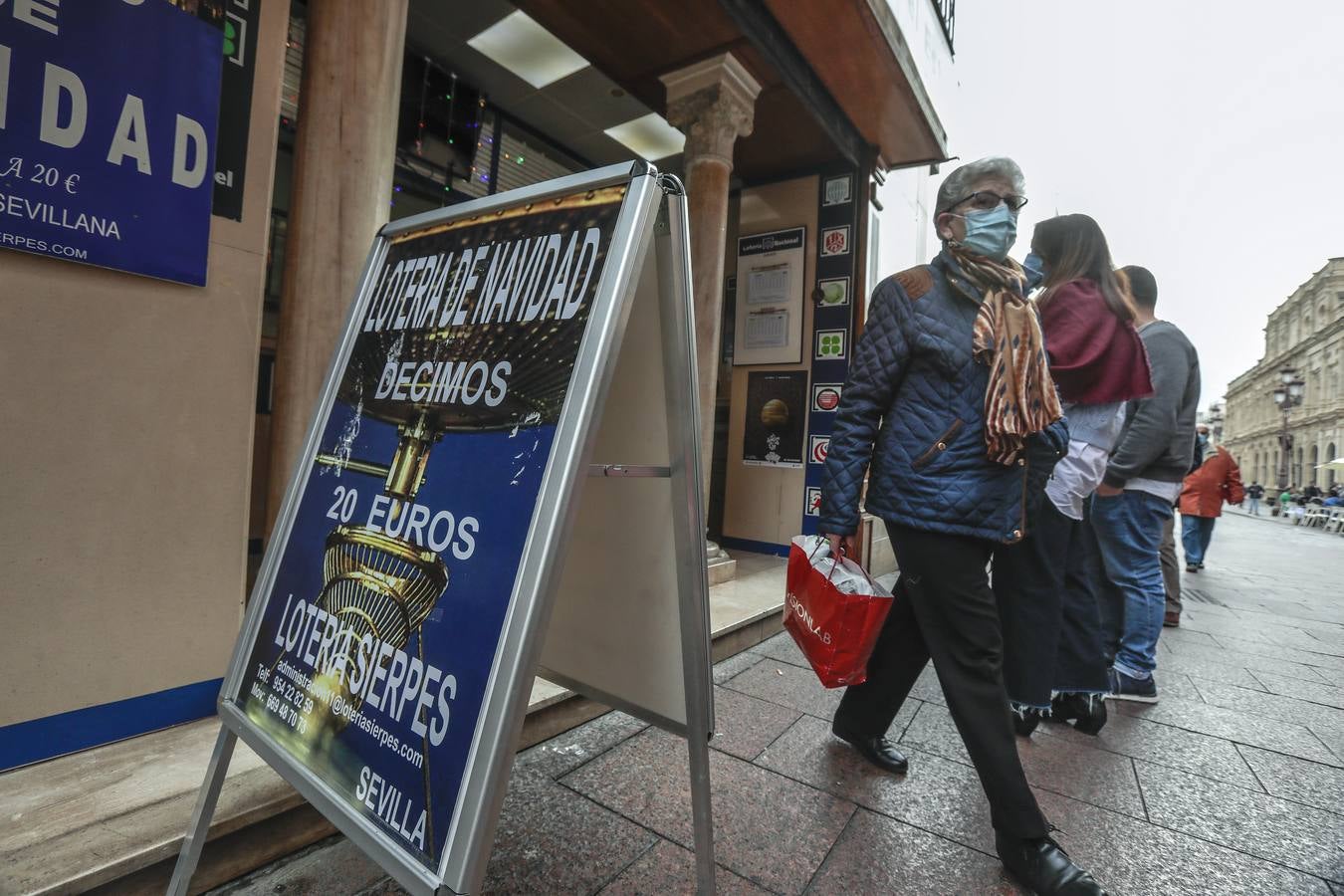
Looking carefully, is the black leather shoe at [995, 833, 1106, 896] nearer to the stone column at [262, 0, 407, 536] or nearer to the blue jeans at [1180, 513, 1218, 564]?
the stone column at [262, 0, 407, 536]

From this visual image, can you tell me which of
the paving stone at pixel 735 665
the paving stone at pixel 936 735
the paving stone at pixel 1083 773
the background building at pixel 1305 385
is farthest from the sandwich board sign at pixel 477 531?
the background building at pixel 1305 385

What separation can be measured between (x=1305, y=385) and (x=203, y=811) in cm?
7220

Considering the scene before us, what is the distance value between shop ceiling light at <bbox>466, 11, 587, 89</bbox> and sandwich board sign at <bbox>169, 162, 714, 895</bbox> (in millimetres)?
3538

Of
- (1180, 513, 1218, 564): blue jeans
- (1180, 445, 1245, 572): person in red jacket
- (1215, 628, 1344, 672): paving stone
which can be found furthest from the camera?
(1180, 513, 1218, 564): blue jeans

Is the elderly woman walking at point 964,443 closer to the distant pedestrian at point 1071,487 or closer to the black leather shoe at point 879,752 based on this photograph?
the black leather shoe at point 879,752

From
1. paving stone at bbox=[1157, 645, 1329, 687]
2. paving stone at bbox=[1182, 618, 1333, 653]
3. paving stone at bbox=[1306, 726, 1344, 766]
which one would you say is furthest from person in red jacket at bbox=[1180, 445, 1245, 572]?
paving stone at bbox=[1306, 726, 1344, 766]

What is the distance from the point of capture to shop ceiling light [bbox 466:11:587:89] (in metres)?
4.17

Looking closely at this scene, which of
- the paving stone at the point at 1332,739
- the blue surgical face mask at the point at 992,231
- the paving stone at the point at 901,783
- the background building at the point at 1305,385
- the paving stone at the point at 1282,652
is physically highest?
the background building at the point at 1305,385

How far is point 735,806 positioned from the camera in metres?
1.80

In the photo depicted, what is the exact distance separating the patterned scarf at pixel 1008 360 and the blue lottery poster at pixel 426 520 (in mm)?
1067

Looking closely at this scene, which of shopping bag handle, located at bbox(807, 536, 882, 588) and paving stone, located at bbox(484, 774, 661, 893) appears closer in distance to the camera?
paving stone, located at bbox(484, 774, 661, 893)

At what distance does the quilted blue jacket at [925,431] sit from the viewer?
5.30ft

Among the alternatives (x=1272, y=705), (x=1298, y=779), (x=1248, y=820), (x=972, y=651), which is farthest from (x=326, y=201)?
(x=1272, y=705)

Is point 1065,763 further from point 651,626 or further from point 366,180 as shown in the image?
point 366,180
